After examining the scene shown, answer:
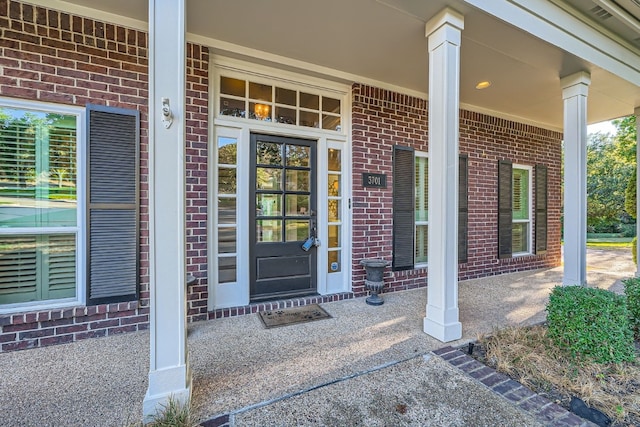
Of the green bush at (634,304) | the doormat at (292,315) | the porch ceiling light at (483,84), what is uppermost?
the porch ceiling light at (483,84)

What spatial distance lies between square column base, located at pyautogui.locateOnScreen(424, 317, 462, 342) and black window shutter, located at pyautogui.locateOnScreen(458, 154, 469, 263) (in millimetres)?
2334

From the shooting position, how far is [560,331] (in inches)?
88.5

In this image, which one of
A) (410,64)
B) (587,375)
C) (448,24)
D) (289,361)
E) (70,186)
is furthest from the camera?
(410,64)

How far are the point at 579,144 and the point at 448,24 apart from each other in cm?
238

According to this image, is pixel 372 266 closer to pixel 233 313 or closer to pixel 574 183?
pixel 233 313

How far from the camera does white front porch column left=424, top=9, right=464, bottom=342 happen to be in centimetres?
239

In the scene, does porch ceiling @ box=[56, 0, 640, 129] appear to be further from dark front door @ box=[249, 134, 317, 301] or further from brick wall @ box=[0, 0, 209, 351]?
dark front door @ box=[249, 134, 317, 301]

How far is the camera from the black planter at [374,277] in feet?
11.1

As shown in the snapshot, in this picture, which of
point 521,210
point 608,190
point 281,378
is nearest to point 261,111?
point 281,378

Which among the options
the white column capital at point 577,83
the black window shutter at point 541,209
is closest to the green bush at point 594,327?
the white column capital at point 577,83

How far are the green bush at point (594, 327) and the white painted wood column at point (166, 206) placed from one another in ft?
9.03

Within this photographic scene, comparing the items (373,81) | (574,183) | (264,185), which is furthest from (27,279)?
(574,183)

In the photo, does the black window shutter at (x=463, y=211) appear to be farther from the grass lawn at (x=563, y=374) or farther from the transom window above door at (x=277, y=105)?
the transom window above door at (x=277, y=105)

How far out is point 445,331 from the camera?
7.87 feet
